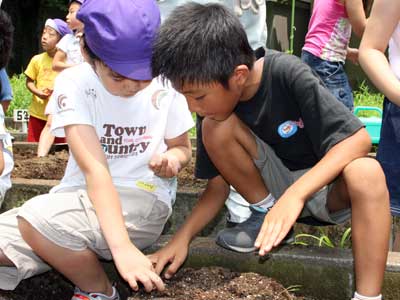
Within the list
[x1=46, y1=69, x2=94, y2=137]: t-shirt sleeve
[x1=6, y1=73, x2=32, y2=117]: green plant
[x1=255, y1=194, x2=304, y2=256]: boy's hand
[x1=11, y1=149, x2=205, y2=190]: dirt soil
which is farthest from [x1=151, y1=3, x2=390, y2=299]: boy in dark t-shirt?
[x1=6, y1=73, x2=32, y2=117]: green plant

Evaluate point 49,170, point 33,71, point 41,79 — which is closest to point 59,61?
point 41,79

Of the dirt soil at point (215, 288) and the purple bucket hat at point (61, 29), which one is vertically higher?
the dirt soil at point (215, 288)

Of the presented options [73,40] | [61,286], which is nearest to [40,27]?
[73,40]

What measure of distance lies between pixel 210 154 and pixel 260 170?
20 centimetres

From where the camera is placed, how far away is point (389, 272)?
2209mm

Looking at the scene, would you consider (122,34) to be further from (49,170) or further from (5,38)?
(49,170)

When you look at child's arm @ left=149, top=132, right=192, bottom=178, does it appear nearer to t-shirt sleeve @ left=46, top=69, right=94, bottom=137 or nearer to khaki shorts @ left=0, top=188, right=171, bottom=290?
khaki shorts @ left=0, top=188, right=171, bottom=290

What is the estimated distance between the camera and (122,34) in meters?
2.12

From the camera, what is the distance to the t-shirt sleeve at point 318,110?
209 cm

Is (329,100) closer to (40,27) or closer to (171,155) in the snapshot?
(171,155)

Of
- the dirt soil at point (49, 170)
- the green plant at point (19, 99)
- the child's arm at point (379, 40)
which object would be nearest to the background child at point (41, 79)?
the dirt soil at point (49, 170)

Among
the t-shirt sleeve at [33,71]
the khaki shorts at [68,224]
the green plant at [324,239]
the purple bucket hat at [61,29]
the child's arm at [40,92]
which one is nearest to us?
the khaki shorts at [68,224]

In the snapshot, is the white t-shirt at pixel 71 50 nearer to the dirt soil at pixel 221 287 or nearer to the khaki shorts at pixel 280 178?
the khaki shorts at pixel 280 178

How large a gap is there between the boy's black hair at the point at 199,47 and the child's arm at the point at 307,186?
41 cm
